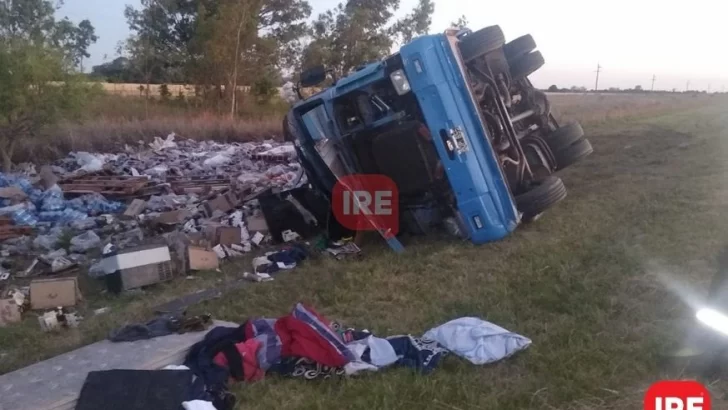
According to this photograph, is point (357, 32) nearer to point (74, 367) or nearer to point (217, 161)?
point (217, 161)

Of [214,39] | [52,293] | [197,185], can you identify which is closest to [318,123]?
[52,293]

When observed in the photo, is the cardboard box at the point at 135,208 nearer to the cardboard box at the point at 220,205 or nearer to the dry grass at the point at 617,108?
the cardboard box at the point at 220,205

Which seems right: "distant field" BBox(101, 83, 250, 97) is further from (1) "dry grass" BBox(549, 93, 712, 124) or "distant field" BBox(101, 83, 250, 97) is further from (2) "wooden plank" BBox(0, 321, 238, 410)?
(2) "wooden plank" BBox(0, 321, 238, 410)

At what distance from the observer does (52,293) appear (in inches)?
228

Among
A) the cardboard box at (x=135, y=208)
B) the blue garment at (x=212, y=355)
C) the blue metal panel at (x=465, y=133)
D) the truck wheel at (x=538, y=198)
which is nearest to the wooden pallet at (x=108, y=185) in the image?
the cardboard box at (x=135, y=208)

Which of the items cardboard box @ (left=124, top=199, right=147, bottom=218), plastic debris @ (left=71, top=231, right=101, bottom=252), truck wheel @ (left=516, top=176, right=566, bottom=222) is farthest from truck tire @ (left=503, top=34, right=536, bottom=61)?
cardboard box @ (left=124, top=199, right=147, bottom=218)

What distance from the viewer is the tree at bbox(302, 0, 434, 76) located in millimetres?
29578

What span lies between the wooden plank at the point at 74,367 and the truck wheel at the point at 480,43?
148 inches

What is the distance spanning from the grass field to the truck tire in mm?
1748

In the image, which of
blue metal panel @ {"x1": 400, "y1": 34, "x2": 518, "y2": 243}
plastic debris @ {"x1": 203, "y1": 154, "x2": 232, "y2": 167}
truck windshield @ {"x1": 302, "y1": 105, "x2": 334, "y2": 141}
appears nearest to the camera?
blue metal panel @ {"x1": 400, "y1": 34, "x2": 518, "y2": 243}

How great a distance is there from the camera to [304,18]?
33.8 meters

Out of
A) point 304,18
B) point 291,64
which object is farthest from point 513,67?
point 304,18

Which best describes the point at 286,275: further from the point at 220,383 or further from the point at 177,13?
the point at 177,13

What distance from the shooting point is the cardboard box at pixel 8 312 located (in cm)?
539
